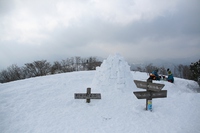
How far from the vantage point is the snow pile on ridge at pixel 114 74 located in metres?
8.12

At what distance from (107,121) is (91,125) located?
0.72 meters

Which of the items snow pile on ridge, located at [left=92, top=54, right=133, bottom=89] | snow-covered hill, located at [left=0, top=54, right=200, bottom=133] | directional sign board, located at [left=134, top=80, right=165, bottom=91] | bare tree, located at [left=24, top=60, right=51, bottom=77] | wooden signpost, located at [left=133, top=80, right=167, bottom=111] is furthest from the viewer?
bare tree, located at [left=24, top=60, right=51, bottom=77]

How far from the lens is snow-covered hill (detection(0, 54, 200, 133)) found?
4652 mm

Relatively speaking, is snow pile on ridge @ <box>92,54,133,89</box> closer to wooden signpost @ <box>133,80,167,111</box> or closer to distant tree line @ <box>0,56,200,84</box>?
wooden signpost @ <box>133,80,167,111</box>

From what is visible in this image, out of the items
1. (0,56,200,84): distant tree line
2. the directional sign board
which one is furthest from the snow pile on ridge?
(0,56,200,84): distant tree line

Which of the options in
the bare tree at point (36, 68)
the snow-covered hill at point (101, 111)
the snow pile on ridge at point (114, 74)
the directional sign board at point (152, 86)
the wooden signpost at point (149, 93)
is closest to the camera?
the snow-covered hill at point (101, 111)

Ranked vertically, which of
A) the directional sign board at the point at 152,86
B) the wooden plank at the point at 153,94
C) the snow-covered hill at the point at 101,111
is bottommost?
the snow-covered hill at the point at 101,111

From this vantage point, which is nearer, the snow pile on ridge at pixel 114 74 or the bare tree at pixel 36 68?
the snow pile on ridge at pixel 114 74

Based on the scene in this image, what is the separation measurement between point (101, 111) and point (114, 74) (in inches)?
123

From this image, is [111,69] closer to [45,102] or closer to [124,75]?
[124,75]

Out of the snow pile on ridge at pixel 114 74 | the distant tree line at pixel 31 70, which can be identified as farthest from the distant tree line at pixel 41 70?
the snow pile on ridge at pixel 114 74

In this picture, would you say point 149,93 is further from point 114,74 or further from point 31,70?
point 31,70

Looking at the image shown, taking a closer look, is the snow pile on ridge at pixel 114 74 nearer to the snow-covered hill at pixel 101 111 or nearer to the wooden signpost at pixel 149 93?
the snow-covered hill at pixel 101 111

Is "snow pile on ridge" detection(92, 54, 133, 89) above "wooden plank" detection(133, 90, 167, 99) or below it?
above
